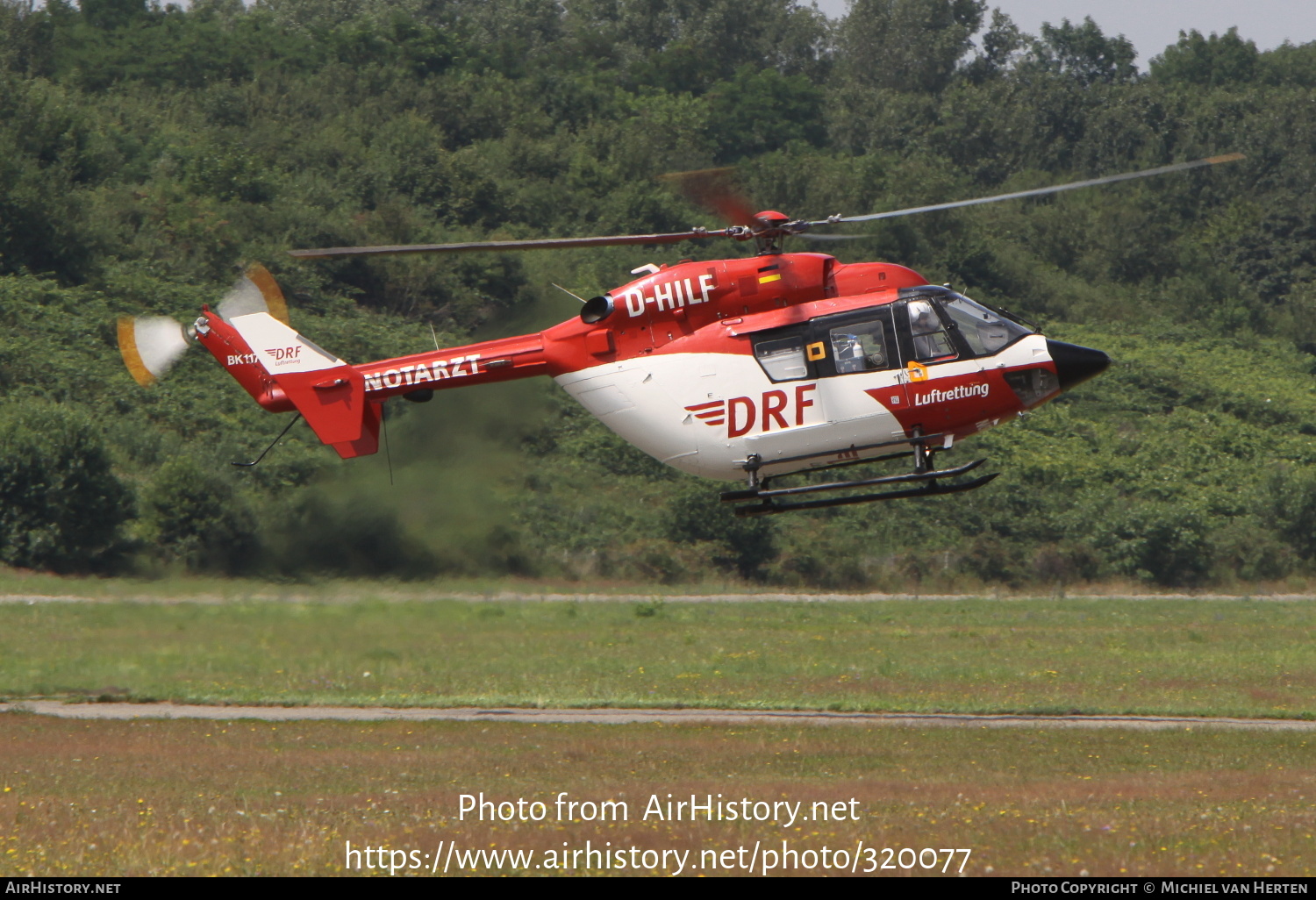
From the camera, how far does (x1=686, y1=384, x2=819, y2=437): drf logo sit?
17047 millimetres

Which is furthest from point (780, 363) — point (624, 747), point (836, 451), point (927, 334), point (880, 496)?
point (624, 747)

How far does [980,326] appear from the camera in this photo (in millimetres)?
17125

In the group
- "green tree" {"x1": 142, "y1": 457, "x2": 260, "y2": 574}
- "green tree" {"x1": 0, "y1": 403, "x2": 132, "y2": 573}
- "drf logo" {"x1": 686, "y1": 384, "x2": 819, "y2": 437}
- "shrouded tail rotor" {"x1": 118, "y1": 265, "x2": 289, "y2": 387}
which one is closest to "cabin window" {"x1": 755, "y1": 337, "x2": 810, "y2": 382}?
"drf logo" {"x1": 686, "y1": 384, "x2": 819, "y2": 437}

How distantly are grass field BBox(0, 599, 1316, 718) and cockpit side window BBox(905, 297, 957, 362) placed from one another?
6.22 m

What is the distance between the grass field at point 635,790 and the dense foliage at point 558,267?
5074 millimetres

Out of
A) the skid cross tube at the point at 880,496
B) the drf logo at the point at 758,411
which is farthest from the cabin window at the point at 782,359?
the skid cross tube at the point at 880,496

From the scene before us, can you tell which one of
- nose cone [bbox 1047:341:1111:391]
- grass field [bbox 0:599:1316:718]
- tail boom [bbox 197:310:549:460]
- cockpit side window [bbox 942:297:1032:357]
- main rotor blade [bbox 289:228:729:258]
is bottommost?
grass field [bbox 0:599:1316:718]

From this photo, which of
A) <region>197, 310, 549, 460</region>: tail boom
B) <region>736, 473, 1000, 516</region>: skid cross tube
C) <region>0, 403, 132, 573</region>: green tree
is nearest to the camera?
<region>736, 473, 1000, 516</region>: skid cross tube

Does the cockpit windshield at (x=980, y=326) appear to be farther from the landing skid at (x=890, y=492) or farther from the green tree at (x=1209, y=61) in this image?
the green tree at (x=1209, y=61)

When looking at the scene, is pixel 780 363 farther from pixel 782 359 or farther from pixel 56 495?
pixel 56 495

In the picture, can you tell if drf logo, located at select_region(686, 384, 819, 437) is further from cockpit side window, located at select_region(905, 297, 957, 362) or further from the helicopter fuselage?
cockpit side window, located at select_region(905, 297, 957, 362)

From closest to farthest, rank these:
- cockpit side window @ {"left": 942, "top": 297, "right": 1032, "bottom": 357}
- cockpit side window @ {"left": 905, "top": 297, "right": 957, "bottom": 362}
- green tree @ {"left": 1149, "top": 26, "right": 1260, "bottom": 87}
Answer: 1. cockpit side window @ {"left": 905, "top": 297, "right": 957, "bottom": 362}
2. cockpit side window @ {"left": 942, "top": 297, "right": 1032, "bottom": 357}
3. green tree @ {"left": 1149, "top": 26, "right": 1260, "bottom": 87}

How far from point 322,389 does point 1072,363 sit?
9039mm

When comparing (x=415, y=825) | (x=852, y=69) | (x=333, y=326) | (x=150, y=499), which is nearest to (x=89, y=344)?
(x=333, y=326)
